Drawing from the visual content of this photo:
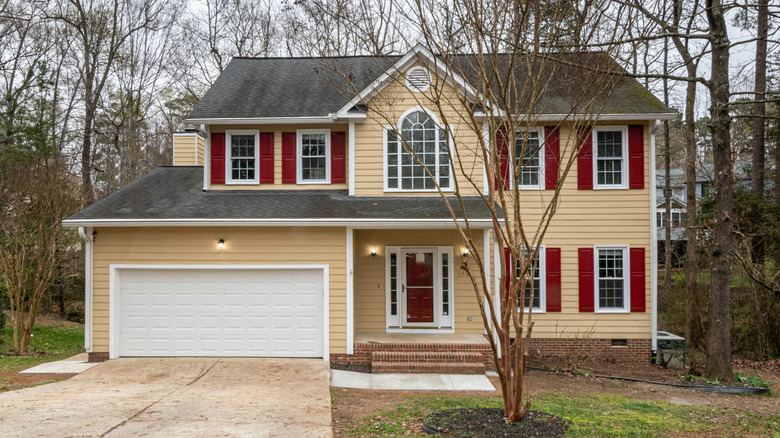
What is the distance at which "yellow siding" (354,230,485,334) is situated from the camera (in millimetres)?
12516

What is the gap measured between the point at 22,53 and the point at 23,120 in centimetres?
410

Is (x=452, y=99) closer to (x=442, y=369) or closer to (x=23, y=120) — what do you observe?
(x=442, y=369)

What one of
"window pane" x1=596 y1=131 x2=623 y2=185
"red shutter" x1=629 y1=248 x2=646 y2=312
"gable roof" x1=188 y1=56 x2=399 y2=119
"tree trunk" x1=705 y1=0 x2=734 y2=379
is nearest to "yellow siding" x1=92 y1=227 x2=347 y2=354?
"gable roof" x1=188 y1=56 x2=399 y2=119

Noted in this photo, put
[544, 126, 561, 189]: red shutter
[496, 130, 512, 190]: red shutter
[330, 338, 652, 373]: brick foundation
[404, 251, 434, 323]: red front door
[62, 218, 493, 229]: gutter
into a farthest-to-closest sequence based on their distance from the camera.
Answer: [404, 251, 434, 323]: red front door
[544, 126, 561, 189]: red shutter
[330, 338, 652, 373]: brick foundation
[62, 218, 493, 229]: gutter
[496, 130, 512, 190]: red shutter

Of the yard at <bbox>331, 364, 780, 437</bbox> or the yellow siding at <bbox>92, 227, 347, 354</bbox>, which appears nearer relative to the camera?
the yard at <bbox>331, 364, 780, 437</bbox>

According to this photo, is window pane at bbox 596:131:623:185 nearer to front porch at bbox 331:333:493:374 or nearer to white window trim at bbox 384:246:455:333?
white window trim at bbox 384:246:455:333

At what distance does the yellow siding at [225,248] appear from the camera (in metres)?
11.3

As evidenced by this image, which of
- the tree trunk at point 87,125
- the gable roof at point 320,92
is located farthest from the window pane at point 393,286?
the tree trunk at point 87,125

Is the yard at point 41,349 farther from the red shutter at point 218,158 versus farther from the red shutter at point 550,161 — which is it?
the red shutter at point 550,161

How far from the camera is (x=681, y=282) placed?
1817cm

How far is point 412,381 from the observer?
10.2 meters

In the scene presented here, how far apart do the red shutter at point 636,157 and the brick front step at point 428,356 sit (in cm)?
533

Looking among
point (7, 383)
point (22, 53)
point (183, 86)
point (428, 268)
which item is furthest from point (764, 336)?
point (22, 53)

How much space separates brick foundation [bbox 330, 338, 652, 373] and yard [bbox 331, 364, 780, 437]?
1.04 meters
